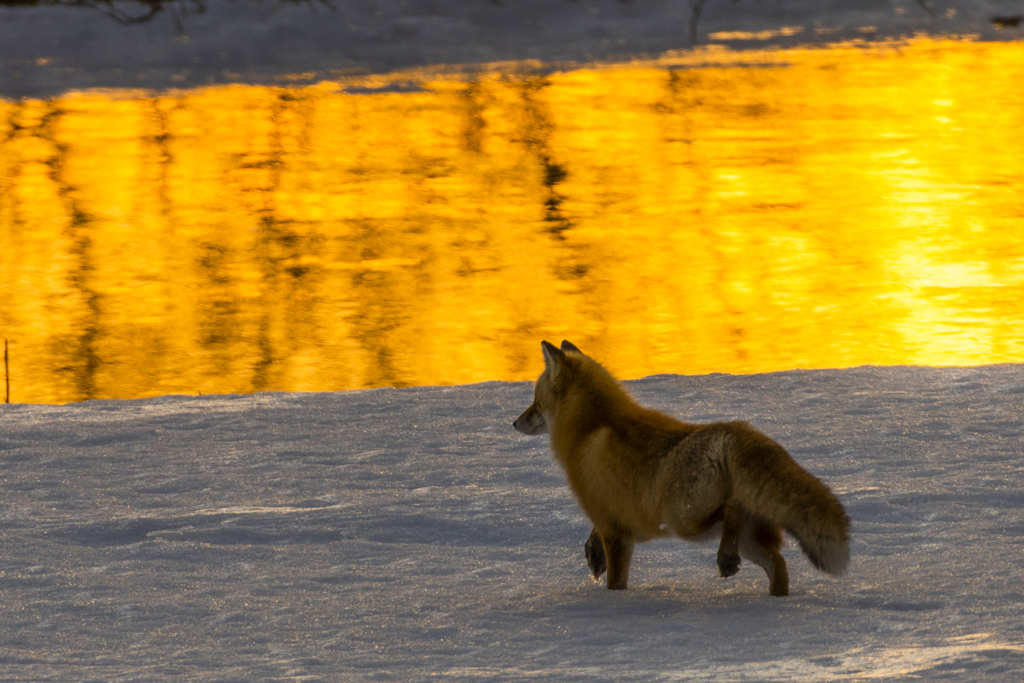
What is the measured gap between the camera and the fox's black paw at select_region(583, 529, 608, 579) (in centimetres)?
434

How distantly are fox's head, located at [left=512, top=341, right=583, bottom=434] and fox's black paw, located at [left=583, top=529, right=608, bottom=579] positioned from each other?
44 centimetres

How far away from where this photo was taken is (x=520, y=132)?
15492 mm

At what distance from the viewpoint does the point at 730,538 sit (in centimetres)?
386

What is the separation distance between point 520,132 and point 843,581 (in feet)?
38.8

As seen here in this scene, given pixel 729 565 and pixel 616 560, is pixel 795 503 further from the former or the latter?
pixel 616 560

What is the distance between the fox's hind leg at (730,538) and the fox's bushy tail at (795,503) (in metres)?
0.03

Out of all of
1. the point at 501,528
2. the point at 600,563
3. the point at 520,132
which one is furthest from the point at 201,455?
the point at 520,132

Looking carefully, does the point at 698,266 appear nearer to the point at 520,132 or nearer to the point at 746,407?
the point at 746,407

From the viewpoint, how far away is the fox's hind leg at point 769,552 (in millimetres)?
3953

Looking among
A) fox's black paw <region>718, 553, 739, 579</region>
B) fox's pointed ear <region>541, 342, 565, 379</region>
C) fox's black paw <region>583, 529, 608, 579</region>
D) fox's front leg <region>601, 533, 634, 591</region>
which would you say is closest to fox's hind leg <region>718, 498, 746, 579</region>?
fox's black paw <region>718, 553, 739, 579</region>

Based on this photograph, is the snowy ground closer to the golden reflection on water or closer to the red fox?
the red fox

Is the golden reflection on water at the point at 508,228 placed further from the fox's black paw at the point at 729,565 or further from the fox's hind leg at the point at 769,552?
the fox's black paw at the point at 729,565

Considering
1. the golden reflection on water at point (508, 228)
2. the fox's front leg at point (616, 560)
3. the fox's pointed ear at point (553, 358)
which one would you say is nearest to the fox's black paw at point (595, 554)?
the fox's front leg at point (616, 560)

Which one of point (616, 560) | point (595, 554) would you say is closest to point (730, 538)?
point (616, 560)
